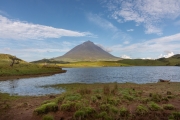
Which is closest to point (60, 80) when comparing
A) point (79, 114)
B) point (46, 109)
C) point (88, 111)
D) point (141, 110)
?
point (46, 109)

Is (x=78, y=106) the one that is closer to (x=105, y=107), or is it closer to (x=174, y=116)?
(x=105, y=107)

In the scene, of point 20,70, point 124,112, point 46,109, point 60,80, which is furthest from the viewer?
point 20,70

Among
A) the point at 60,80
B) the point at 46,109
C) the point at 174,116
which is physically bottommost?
the point at 60,80

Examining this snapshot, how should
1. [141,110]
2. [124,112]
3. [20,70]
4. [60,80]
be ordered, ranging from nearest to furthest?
[124,112]
[141,110]
[60,80]
[20,70]

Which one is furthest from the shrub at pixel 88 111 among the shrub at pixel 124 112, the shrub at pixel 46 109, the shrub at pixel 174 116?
the shrub at pixel 174 116

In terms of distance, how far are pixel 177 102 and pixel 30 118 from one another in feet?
43.6

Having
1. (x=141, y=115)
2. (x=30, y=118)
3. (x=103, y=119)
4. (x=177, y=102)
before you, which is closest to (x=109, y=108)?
(x=103, y=119)

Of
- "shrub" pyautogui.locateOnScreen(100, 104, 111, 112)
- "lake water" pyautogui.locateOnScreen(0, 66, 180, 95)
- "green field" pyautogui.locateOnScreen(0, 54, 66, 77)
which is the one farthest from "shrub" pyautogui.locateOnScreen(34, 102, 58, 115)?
"green field" pyautogui.locateOnScreen(0, 54, 66, 77)

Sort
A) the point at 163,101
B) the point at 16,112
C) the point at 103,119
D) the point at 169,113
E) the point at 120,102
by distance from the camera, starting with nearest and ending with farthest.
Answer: the point at 103,119 → the point at 169,113 → the point at 16,112 → the point at 120,102 → the point at 163,101

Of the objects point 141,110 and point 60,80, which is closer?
point 141,110

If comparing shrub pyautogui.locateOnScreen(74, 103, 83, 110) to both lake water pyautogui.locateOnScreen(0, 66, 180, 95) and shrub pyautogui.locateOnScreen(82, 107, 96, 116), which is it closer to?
shrub pyautogui.locateOnScreen(82, 107, 96, 116)

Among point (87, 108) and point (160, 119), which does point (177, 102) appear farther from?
point (87, 108)

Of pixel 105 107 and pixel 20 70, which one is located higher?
pixel 105 107

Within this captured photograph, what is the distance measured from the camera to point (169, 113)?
472 inches
